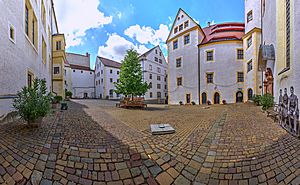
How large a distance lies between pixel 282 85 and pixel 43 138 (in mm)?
11201

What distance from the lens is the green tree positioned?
17.6 m

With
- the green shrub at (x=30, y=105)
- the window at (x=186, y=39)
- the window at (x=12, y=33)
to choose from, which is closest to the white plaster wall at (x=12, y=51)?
the window at (x=12, y=33)

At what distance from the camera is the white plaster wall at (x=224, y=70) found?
2345cm

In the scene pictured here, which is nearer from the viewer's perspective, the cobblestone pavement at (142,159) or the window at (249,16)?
the cobblestone pavement at (142,159)

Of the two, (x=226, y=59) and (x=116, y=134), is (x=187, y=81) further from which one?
(x=116, y=134)

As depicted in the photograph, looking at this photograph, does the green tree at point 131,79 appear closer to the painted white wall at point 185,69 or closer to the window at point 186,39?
the painted white wall at point 185,69

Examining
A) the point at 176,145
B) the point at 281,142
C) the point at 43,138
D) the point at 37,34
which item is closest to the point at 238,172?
the point at 176,145

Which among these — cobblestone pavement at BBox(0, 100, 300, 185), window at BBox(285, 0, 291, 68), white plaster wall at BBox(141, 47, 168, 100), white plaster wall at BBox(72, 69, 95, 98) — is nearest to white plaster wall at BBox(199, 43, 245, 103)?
window at BBox(285, 0, 291, 68)

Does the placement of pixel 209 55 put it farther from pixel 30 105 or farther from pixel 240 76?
pixel 30 105

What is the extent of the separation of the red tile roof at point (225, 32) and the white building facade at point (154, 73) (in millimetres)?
15209

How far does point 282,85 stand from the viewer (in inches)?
374

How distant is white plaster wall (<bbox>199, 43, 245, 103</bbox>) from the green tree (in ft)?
37.0

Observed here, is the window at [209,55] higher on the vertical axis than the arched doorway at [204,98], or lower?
higher

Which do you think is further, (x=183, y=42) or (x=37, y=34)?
(x=183, y=42)
